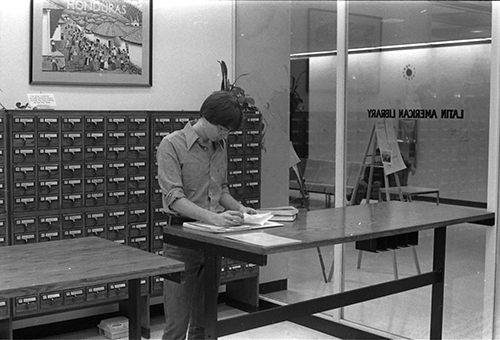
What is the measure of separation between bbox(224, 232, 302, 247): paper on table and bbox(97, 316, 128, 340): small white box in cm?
182

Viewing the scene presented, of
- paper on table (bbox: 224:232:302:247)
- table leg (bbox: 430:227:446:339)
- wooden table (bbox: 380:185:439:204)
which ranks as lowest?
table leg (bbox: 430:227:446:339)

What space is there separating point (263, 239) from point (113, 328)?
1964 millimetres

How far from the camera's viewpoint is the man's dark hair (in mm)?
3354

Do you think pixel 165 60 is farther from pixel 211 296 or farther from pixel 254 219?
pixel 211 296

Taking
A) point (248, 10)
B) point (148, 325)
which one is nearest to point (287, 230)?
point (148, 325)

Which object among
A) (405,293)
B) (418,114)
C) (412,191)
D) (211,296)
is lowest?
(405,293)

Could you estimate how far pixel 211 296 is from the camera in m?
3.21

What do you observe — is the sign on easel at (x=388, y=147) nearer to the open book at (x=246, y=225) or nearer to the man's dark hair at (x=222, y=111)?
the open book at (x=246, y=225)

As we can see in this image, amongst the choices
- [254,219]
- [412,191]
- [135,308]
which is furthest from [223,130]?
[412,191]

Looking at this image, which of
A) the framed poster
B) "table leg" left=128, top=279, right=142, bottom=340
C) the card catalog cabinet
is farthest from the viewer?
the framed poster

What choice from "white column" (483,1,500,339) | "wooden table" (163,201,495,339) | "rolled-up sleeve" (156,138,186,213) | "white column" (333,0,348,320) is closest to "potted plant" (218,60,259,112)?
"white column" (333,0,348,320)

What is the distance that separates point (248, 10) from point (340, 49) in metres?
1.02

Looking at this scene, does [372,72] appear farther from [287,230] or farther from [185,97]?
[287,230]

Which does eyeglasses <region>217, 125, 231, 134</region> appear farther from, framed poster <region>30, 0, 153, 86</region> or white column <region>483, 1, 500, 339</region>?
framed poster <region>30, 0, 153, 86</region>
